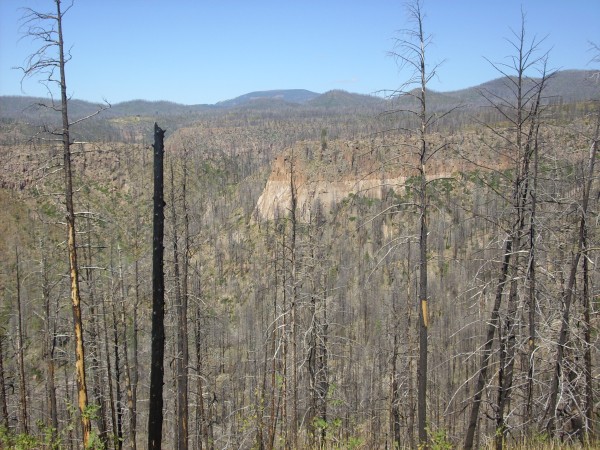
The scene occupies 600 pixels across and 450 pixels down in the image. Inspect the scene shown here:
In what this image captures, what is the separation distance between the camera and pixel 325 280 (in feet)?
58.6

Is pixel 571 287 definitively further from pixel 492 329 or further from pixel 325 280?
pixel 325 280

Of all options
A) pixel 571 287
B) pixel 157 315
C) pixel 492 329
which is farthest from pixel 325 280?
pixel 157 315

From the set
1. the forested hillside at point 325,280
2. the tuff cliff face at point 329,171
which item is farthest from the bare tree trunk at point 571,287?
the tuff cliff face at point 329,171

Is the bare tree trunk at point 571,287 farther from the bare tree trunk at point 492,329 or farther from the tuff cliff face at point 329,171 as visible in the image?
the tuff cliff face at point 329,171

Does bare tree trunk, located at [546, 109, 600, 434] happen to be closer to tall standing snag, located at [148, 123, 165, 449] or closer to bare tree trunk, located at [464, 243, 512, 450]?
bare tree trunk, located at [464, 243, 512, 450]

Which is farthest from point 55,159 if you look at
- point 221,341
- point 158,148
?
point 221,341

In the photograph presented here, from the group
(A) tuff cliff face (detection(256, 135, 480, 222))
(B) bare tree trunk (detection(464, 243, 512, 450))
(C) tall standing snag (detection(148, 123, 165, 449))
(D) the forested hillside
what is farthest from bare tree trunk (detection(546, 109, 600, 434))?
(A) tuff cliff face (detection(256, 135, 480, 222))

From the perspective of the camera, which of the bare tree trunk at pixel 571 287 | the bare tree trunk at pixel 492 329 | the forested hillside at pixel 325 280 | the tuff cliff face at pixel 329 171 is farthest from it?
the tuff cliff face at pixel 329 171

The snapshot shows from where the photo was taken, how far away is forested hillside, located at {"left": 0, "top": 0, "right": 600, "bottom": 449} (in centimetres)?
855

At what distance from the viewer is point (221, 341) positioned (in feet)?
157

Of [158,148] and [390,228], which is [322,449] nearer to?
[158,148]

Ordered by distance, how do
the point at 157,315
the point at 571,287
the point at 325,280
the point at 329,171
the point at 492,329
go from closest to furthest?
the point at 157,315 < the point at 571,287 < the point at 492,329 < the point at 325,280 < the point at 329,171

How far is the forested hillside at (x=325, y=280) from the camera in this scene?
28.0 feet

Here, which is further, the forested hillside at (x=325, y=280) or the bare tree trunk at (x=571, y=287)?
the forested hillside at (x=325, y=280)
